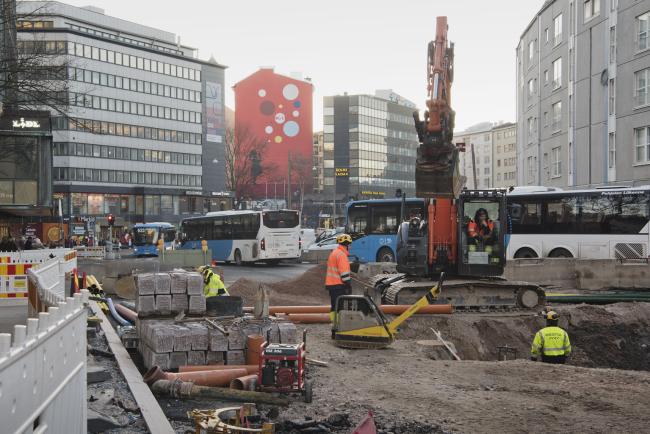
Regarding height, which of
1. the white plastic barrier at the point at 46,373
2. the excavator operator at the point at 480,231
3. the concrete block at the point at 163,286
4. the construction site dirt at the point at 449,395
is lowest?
the construction site dirt at the point at 449,395

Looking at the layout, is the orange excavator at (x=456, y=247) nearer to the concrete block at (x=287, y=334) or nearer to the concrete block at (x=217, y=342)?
the concrete block at (x=287, y=334)

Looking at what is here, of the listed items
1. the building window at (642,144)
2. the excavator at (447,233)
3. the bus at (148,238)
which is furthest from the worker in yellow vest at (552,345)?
the bus at (148,238)

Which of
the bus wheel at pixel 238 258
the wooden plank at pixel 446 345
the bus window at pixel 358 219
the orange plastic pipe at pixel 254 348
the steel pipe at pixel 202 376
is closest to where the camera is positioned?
the steel pipe at pixel 202 376

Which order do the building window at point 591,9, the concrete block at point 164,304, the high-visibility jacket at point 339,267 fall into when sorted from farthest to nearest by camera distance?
the building window at point 591,9
the high-visibility jacket at point 339,267
the concrete block at point 164,304

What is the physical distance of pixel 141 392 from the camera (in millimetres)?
7828

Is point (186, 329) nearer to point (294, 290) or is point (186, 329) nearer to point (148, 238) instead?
point (294, 290)

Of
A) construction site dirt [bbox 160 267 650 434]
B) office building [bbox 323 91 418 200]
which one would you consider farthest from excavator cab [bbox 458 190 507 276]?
office building [bbox 323 91 418 200]

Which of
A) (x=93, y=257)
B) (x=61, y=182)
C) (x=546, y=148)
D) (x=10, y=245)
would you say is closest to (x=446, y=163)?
(x=10, y=245)

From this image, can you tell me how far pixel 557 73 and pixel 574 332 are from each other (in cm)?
3284

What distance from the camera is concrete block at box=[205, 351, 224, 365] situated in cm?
953

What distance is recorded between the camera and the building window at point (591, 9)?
3866 centimetres

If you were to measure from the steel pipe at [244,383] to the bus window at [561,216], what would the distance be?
20877 mm

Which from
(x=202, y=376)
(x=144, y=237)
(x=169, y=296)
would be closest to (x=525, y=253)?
(x=169, y=296)

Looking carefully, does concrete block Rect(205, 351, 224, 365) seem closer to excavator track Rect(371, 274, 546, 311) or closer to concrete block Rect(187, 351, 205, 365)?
concrete block Rect(187, 351, 205, 365)
